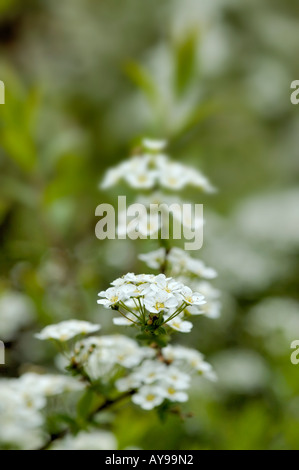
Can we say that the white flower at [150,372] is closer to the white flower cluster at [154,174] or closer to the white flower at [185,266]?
the white flower at [185,266]

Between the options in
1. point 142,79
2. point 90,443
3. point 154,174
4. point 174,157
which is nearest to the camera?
point 154,174

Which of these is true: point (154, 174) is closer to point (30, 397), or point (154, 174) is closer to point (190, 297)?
point (190, 297)

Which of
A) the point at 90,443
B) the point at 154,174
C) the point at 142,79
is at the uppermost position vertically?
the point at 142,79

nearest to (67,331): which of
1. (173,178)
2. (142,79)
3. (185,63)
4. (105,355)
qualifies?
(105,355)

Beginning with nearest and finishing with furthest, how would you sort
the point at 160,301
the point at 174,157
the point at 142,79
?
the point at 160,301 < the point at 142,79 < the point at 174,157
